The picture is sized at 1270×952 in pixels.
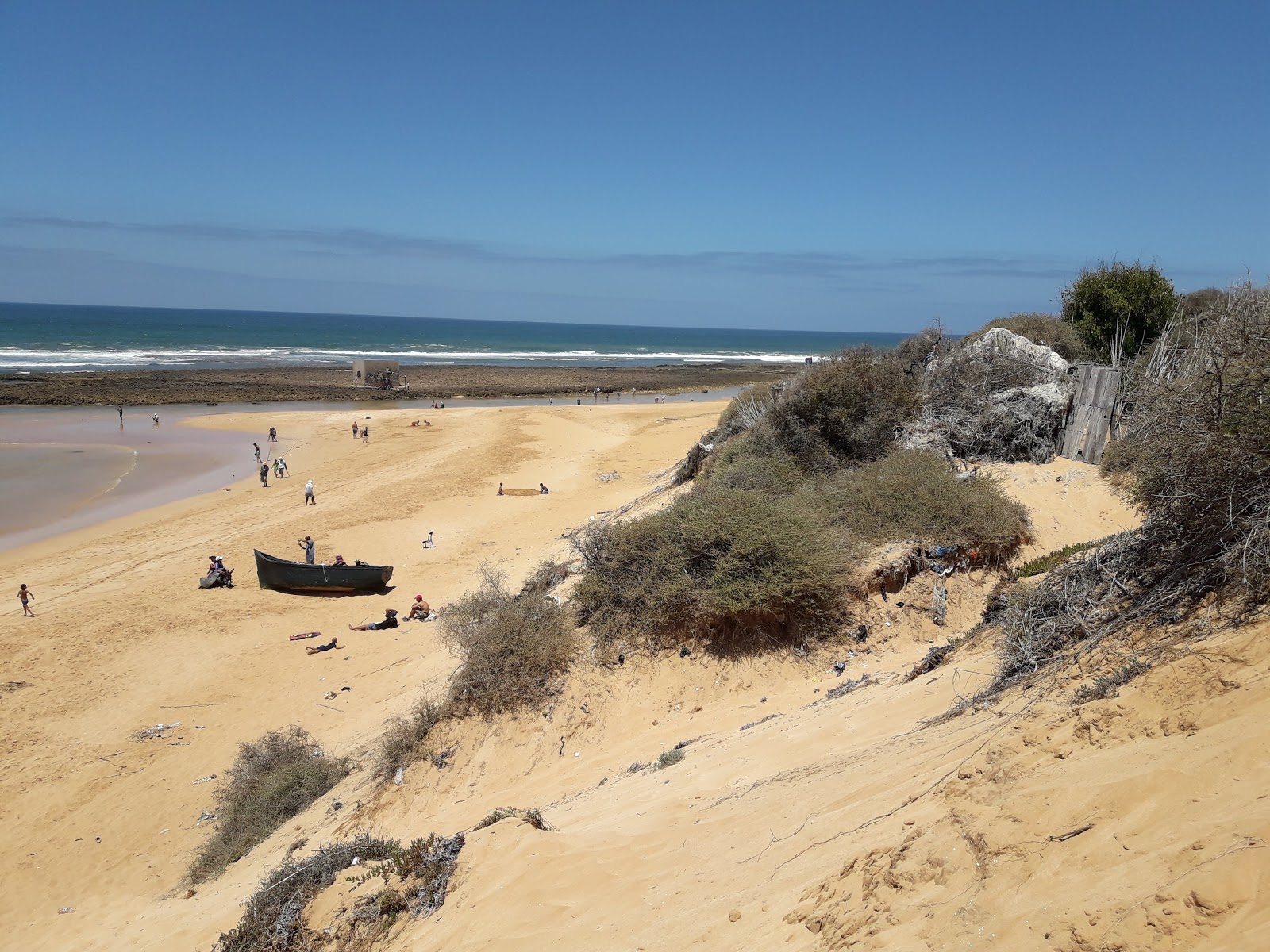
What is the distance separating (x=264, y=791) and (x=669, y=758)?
15.5ft

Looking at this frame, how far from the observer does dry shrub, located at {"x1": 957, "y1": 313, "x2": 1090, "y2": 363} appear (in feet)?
56.8

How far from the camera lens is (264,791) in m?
8.52

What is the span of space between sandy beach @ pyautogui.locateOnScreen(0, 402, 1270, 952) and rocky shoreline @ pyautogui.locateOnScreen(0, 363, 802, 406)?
102 feet

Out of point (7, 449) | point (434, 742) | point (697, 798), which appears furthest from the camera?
point (7, 449)

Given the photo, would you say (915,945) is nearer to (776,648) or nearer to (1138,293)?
(776,648)

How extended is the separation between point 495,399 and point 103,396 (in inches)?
883

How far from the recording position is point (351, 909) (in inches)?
212

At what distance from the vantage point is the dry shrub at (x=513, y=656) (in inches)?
324

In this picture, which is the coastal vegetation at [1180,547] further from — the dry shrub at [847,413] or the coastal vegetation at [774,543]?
the dry shrub at [847,413]

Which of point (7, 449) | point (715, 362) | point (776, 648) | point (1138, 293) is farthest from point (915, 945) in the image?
point (715, 362)

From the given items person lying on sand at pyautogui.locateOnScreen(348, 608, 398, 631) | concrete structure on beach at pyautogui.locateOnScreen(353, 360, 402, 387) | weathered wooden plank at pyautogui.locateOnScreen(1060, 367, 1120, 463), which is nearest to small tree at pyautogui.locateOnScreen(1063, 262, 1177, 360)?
weathered wooden plank at pyautogui.locateOnScreen(1060, 367, 1120, 463)

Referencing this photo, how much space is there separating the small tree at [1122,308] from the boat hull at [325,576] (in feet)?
56.9

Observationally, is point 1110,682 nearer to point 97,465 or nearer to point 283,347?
point 97,465

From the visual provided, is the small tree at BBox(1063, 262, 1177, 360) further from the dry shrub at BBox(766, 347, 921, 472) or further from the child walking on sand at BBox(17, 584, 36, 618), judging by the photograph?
the child walking on sand at BBox(17, 584, 36, 618)
